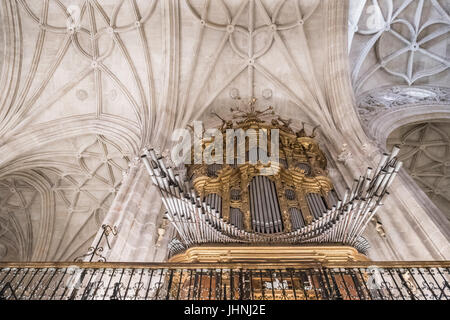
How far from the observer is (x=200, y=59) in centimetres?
1233

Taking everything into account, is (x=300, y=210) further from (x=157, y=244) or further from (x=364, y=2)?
(x=364, y=2)

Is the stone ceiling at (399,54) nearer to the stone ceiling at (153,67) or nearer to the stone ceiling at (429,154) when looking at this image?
the stone ceiling at (153,67)

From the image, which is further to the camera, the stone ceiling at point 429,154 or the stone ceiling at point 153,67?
the stone ceiling at point 429,154

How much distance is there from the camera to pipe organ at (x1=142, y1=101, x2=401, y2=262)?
591 centimetres

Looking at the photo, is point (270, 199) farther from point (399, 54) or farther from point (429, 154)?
point (429, 154)

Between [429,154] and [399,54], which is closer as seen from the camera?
[399,54]

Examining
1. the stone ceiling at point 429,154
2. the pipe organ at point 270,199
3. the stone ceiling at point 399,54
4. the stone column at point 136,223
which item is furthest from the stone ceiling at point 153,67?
the stone column at point 136,223

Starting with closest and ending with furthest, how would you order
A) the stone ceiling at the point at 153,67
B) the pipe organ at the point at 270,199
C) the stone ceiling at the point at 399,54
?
the pipe organ at the point at 270,199, the stone ceiling at the point at 153,67, the stone ceiling at the point at 399,54

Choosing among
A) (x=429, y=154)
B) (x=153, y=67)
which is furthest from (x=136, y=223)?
(x=429, y=154)

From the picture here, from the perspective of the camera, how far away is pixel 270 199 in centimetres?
739

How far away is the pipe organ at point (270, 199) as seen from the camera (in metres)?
5.91

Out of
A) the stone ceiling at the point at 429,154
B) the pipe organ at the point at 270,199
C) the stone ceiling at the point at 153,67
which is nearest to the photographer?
the pipe organ at the point at 270,199

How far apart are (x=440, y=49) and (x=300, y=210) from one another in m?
11.8

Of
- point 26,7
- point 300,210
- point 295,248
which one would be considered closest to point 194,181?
point 300,210
